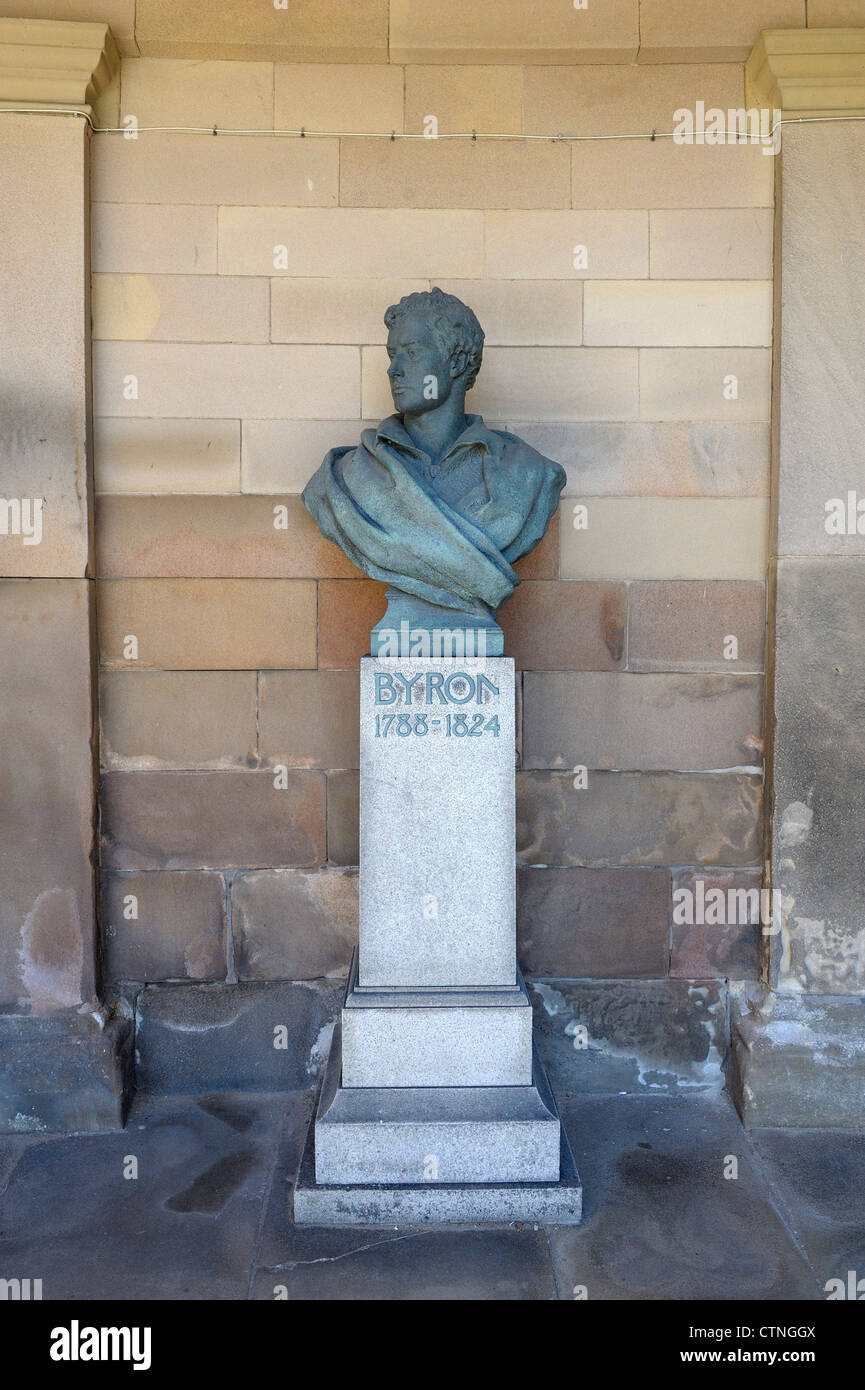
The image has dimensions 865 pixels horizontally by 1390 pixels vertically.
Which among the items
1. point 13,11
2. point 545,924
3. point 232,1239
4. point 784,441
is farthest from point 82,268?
point 232,1239

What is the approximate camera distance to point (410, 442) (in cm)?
297

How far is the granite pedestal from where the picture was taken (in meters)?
2.78

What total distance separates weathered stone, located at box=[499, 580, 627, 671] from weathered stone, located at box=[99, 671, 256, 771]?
0.95 meters

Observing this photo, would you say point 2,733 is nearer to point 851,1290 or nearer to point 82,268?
point 82,268

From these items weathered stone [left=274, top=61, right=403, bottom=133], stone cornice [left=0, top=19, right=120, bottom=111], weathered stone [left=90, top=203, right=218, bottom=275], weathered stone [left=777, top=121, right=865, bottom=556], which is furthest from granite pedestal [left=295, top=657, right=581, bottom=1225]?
stone cornice [left=0, top=19, right=120, bottom=111]

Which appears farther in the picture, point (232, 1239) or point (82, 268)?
point (82, 268)

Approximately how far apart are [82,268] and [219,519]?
912 millimetres

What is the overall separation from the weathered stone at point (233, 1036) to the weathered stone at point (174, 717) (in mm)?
808

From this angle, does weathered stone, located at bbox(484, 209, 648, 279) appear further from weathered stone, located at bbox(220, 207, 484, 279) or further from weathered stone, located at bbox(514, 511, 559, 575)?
weathered stone, located at bbox(514, 511, 559, 575)

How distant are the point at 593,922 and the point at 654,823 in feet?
1.35

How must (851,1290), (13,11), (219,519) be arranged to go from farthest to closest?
(219,519), (13,11), (851,1290)

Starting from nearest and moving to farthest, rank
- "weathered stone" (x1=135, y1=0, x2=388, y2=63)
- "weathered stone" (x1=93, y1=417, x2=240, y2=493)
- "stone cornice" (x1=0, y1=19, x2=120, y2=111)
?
"stone cornice" (x1=0, y1=19, x2=120, y2=111), "weathered stone" (x1=135, y1=0, x2=388, y2=63), "weathered stone" (x1=93, y1=417, x2=240, y2=493)

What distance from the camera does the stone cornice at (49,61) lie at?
324cm

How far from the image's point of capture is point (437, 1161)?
2.78m
